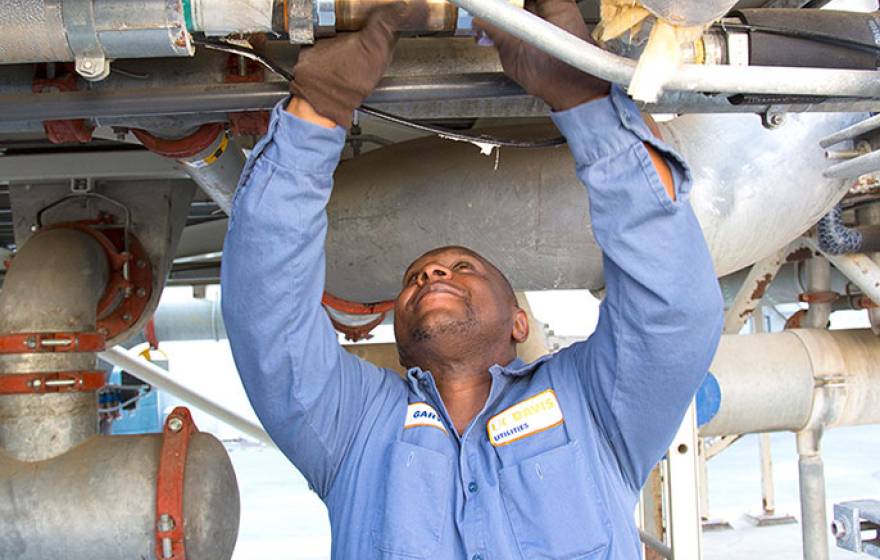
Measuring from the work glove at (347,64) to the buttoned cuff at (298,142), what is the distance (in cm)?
2

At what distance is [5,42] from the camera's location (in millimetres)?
863

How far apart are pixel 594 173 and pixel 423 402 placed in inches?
17.5

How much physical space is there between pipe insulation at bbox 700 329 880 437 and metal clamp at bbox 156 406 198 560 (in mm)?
1364

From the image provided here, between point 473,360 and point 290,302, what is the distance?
14.1 inches

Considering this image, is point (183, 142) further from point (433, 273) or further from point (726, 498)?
point (726, 498)

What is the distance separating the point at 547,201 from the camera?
1.56 meters

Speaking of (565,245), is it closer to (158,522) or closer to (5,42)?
(158,522)

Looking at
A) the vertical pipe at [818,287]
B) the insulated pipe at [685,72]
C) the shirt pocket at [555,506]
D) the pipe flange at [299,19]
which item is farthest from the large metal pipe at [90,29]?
the vertical pipe at [818,287]

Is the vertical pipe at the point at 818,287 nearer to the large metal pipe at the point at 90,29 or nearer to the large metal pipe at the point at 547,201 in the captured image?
the large metal pipe at the point at 547,201

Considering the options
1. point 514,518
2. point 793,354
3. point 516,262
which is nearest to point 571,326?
point 793,354

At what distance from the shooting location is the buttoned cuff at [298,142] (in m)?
0.93

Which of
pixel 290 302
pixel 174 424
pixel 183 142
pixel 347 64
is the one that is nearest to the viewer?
pixel 347 64

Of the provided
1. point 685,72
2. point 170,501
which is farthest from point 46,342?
point 685,72

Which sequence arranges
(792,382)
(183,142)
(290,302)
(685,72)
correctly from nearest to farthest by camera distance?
(685,72) < (290,302) < (183,142) < (792,382)
